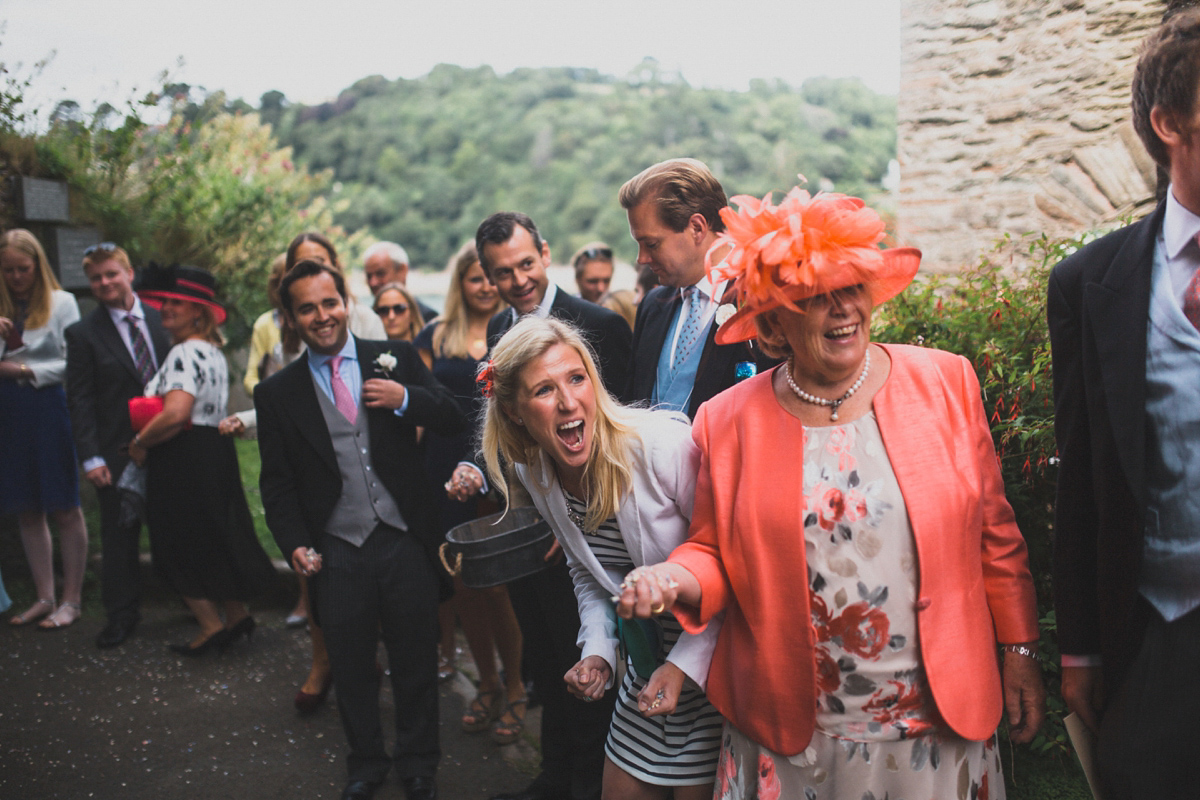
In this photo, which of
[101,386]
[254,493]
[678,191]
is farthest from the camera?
[254,493]

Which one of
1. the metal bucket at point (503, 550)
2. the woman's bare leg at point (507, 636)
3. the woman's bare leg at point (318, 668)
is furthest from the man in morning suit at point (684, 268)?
the woman's bare leg at point (318, 668)

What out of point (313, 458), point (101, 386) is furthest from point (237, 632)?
point (313, 458)

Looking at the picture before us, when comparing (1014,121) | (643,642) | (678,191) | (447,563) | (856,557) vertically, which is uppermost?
(1014,121)

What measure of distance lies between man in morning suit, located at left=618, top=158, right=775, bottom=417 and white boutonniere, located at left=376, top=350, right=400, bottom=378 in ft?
4.24

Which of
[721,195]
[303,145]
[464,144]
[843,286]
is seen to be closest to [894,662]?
[843,286]

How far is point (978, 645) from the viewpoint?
1959 mm

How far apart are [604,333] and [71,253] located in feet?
22.7

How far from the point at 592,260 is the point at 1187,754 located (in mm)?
5276

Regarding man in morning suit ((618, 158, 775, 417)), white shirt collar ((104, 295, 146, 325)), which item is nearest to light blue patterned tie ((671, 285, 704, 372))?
man in morning suit ((618, 158, 775, 417))

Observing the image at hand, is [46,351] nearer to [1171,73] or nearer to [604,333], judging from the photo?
[604,333]

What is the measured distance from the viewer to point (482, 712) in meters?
4.62

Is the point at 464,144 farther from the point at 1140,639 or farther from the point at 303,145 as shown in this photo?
the point at 1140,639

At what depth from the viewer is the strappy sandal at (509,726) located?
4441 millimetres

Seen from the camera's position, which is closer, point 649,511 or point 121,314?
point 649,511
